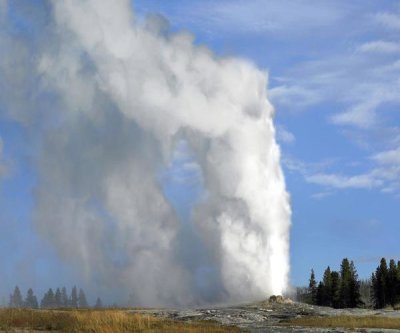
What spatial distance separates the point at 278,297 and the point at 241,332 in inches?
2106

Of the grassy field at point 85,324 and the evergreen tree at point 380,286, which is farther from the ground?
the evergreen tree at point 380,286

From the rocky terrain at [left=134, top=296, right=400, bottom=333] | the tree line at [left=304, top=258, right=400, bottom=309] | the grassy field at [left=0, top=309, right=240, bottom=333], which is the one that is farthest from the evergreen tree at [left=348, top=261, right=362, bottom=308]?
the grassy field at [left=0, top=309, right=240, bottom=333]

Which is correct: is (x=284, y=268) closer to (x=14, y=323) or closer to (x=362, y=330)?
(x=362, y=330)

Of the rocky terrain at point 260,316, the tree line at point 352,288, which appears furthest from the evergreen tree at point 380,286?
the rocky terrain at point 260,316

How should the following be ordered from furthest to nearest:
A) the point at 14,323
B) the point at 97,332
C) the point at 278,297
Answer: the point at 278,297, the point at 14,323, the point at 97,332

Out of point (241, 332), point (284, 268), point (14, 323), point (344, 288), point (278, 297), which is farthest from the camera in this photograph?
point (344, 288)

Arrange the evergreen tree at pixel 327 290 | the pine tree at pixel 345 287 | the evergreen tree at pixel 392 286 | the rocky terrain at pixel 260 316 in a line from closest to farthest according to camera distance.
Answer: the rocky terrain at pixel 260 316, the evergreen tree at pixel 392 286, the pine tree at pixel 345 287, the evergreen tree at pixel 327 290

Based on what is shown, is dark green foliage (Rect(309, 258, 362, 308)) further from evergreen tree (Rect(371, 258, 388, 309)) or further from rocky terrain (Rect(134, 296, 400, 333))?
rocky terrain (Rect(134, 296, 400, 333))

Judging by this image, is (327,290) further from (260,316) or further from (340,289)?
(260,316)

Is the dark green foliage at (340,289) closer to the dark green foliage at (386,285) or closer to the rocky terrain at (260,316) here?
the dark green foliage at (386,285)

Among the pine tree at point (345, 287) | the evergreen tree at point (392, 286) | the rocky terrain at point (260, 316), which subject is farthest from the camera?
the pine tree at point (345, 287)

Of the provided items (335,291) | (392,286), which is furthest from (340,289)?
(392,286)

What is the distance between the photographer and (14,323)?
1305 inches

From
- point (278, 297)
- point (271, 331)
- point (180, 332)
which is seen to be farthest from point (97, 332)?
point (278, 297)
